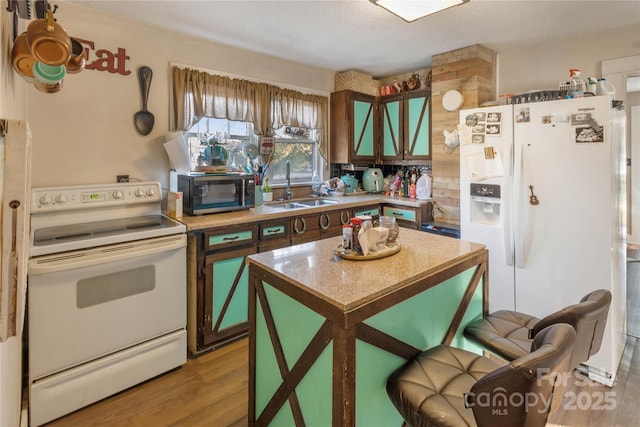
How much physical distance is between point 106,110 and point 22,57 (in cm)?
165

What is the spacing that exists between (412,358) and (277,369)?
1.89 ft

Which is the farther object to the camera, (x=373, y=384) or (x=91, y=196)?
(x=91, y=196)

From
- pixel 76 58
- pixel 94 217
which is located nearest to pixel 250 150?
pixel 94 217

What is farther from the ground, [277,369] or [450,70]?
[450,70]

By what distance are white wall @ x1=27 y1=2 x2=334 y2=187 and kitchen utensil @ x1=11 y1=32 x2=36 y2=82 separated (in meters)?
1.50

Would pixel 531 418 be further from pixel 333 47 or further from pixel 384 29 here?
pixel 333 47

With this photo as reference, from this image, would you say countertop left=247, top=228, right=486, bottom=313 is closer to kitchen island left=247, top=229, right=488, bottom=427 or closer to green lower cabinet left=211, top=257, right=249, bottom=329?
kitchen island left=247, top=229, right=488, bottom=427

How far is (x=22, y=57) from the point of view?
1.11m

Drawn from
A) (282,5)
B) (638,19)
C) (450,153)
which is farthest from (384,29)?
(638,19)

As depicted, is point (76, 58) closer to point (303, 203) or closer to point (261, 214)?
point (261, 214)

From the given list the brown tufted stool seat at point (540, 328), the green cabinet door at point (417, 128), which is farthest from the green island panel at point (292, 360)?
the green cabinet door at point (417, 128)

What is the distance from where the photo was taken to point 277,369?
1487 millimetres

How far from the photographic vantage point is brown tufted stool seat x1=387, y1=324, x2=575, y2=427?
932mm

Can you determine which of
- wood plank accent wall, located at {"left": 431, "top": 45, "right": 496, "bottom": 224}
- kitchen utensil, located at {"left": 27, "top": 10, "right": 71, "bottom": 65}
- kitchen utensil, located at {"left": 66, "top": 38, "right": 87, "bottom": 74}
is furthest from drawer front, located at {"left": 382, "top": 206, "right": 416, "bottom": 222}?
kitchen utensil, located at {"left": 27, "top": 10, "right": 71, "bottom": 65}
